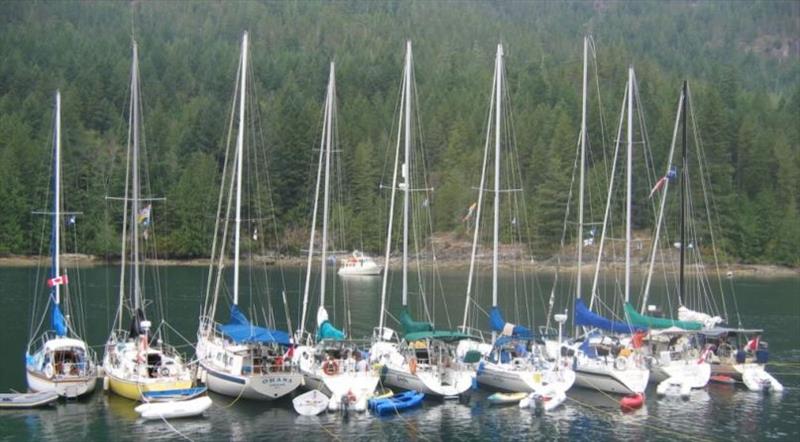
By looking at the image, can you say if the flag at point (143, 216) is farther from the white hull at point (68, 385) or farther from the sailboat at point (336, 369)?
the sailboat at point (336, 369)

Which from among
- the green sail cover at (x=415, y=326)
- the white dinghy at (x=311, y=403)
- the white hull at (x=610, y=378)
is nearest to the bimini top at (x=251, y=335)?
the white dinghy at (x=311, y=403)

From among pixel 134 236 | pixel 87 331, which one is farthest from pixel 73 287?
pixel 134 236

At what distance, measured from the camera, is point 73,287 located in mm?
101562

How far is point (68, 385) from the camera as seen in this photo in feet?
161

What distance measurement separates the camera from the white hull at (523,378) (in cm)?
5100

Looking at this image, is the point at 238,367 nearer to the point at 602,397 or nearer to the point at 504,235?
the point at 602,397

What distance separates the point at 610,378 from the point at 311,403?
618 inches

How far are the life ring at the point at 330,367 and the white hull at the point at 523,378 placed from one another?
822 centimetres

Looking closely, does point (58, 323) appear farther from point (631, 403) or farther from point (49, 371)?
point (631, 403)

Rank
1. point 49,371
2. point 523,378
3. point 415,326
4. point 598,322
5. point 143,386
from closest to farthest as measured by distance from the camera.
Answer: point 143,386
point 49,371
point 523,378
point 415,326
point 598,322

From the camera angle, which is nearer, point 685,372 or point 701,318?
point 685,372

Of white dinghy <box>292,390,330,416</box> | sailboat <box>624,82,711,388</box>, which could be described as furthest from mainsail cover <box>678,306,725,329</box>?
white dinghy <box>292,390,330,416</box>

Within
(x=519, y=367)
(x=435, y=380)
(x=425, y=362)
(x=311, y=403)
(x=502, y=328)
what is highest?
(x=502, y=328)

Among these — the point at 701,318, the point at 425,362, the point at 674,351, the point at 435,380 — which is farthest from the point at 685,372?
the point at 425,362
